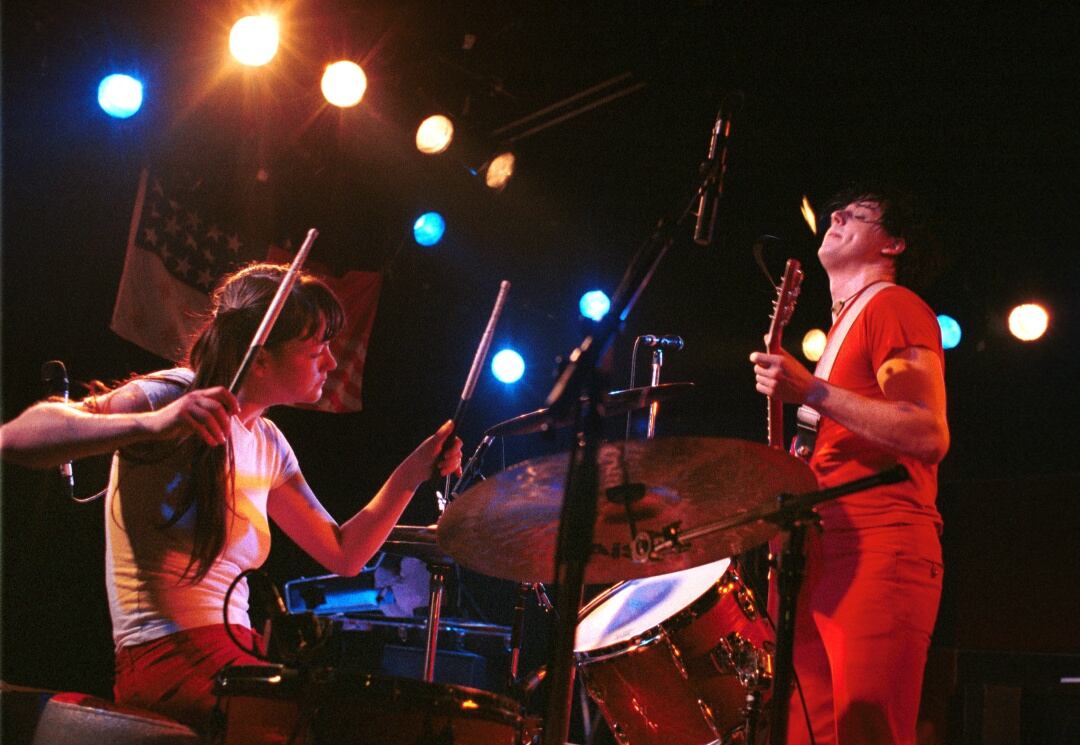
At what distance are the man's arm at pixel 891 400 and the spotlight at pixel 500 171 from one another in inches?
166

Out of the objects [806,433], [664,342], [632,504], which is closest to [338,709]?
[632,504]

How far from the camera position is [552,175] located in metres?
6.96

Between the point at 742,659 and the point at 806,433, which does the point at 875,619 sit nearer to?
the point at 742,659

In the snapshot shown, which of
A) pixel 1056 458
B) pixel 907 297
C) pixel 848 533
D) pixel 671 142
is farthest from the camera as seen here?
pixel 671 142

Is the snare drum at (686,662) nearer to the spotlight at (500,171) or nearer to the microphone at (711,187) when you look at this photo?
the microphone at (711,187)

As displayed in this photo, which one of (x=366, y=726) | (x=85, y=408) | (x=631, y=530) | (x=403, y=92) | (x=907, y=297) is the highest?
(x=403, y=92)

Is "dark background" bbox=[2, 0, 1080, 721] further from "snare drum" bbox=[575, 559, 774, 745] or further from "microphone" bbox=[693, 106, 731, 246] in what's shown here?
"microphone" bbox=[693, 106, 731, 246]

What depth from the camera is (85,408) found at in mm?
2314

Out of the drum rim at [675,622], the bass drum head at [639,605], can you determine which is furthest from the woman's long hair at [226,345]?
the drum rim at [675,622]

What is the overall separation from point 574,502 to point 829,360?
49.6 inches

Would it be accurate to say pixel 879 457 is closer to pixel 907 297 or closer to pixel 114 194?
pixel 907 297

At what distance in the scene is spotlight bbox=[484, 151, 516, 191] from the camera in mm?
6410

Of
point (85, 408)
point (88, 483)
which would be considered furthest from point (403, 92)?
point (85, 408)

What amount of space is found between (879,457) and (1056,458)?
4477 mm
